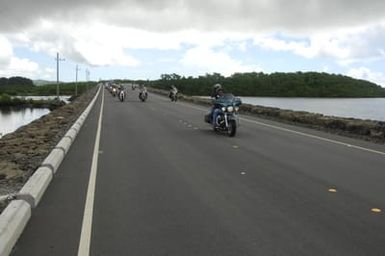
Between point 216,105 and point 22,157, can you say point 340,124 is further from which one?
point 22,157

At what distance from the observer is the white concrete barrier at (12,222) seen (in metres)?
5.69

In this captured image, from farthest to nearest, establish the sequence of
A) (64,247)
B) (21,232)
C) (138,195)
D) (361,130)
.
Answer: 1. (361,130)
2. (138,195)
3. (21,232)
4. (64,247)

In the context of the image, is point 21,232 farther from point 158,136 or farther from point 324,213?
point 158,136

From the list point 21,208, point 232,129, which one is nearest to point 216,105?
point 232,129

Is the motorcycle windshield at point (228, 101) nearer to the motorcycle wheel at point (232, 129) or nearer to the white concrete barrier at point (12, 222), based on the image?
the motorcycle wheel at point (232, 129)

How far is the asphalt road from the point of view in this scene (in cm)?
593

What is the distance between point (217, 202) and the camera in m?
7.87

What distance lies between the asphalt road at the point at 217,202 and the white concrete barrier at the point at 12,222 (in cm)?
11

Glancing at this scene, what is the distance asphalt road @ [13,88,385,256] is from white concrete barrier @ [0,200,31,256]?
0.11 metres

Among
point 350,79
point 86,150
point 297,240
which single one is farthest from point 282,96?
point 297,240

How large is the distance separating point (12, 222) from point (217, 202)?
9.61 feet

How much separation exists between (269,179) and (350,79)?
9938cm

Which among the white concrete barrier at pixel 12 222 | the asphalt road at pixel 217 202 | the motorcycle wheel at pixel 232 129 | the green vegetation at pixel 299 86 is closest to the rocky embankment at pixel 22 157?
the asphalt road at pixel 217 202

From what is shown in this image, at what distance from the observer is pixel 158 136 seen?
17.4 m
